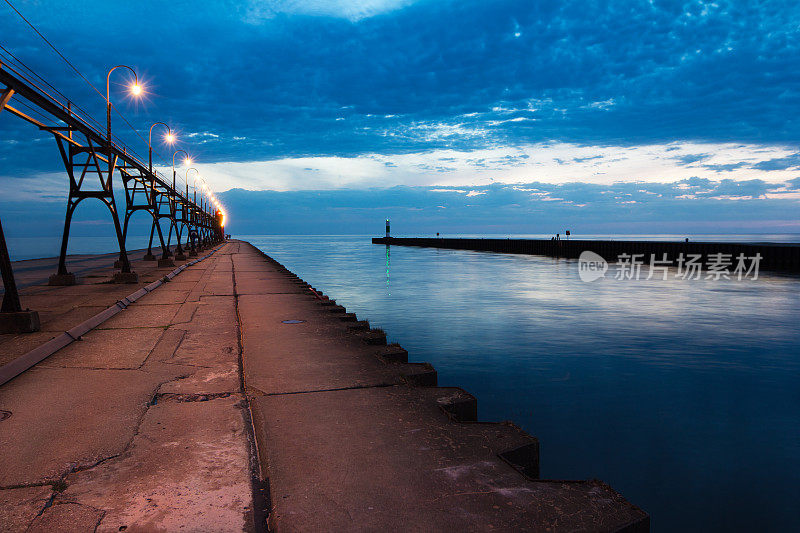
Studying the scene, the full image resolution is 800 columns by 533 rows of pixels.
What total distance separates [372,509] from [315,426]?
1.62 meters

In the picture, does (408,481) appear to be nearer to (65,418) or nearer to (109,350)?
(65,418)

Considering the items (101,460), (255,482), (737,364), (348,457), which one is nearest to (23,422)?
(101,460)

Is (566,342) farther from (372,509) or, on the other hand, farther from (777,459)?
(372,509)

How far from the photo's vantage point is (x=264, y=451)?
13.5 ft

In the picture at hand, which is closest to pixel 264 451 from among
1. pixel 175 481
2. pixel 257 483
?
pixel 257 483

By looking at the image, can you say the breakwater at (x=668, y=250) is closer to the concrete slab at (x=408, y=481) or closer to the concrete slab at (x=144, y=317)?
the concrete slab at (x=144, y=317)

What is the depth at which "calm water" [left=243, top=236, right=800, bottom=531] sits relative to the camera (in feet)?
21.7

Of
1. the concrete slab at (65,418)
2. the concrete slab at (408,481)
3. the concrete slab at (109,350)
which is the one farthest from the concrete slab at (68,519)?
the concrete slab at (109,350)

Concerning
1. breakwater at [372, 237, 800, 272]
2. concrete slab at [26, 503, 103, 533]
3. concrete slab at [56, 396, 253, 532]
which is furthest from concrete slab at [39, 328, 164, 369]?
breakwater at [372, 237, 800, 272]

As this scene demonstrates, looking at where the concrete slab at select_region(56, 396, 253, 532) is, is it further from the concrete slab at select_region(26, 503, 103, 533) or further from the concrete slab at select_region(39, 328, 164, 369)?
the concrete slab at select_region(39, 328, 164, 369)

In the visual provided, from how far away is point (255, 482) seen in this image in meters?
3.58

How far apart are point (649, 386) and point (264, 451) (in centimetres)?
943

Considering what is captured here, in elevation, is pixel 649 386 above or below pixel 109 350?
below

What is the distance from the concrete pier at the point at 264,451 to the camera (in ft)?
10.4
